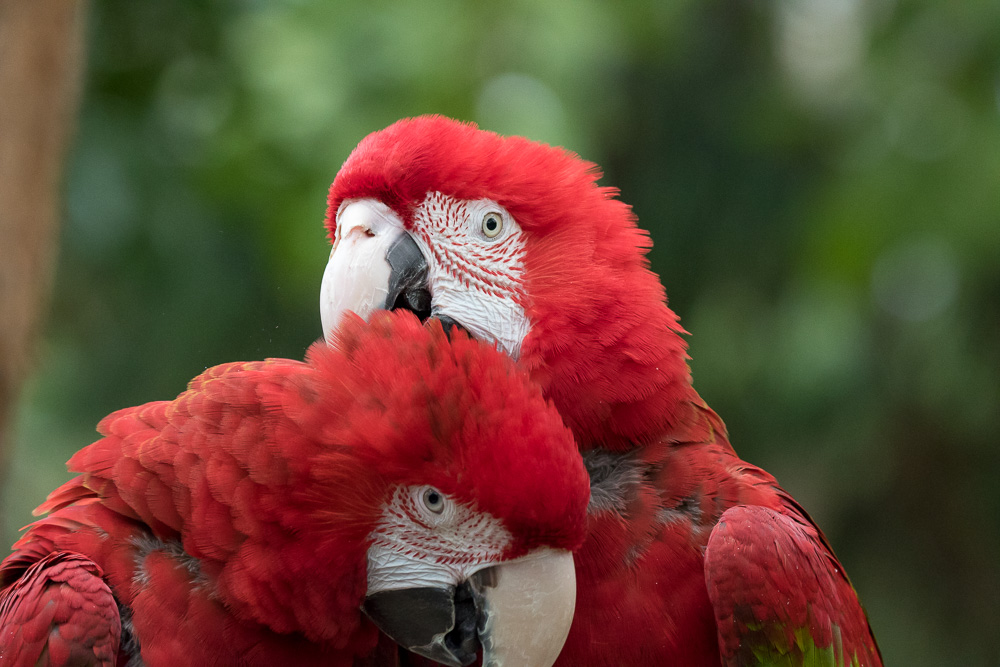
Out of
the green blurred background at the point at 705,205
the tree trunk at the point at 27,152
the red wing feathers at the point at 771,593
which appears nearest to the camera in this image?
the red wing feathers at the point at 771,593

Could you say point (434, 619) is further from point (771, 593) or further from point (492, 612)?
point (771, 593)

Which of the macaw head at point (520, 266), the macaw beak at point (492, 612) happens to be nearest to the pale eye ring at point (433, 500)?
the macaw beak at point (492, 612)

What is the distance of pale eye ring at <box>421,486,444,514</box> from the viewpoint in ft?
4.00

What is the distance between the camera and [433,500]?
123 centimetres

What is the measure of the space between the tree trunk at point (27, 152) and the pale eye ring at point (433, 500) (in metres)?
1.42

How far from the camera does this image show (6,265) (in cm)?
217

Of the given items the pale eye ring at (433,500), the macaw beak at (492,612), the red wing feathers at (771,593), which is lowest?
the red wing feathers at (771,593)

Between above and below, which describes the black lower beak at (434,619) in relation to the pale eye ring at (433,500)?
below

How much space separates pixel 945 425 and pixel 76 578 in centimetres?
338

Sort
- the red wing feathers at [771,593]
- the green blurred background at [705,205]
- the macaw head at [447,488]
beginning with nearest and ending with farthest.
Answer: the macaw head at [447,488], the red wing feathers at [771,593], the green blurred background at [705,205]

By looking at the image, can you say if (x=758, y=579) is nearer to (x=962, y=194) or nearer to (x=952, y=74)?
(x=962, y=194)

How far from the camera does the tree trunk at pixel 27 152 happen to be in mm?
2139

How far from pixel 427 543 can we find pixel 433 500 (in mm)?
68

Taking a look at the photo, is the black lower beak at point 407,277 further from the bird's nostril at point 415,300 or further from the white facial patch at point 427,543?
the white facial patch at point 427,543
